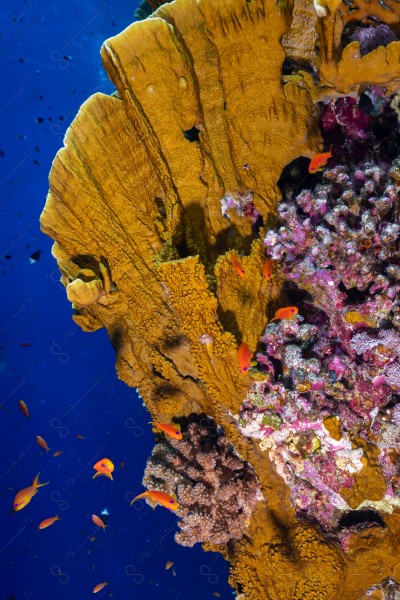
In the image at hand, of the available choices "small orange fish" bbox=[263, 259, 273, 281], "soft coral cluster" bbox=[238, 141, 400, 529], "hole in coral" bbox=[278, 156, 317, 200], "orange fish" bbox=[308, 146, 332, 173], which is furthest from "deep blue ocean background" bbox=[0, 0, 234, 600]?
"orange fish" bbox=[308, 146, 332, 173]

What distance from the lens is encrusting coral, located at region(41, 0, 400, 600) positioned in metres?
3.38

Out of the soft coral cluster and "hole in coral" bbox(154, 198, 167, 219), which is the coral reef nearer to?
the soft coral cluster

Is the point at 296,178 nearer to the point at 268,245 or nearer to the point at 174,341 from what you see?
the point at 268,245

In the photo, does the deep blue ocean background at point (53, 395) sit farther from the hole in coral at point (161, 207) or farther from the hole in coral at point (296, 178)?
the hole in coral at point (296, 178)

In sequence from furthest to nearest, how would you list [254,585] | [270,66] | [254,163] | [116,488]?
[116,488] → [254,585] → [254,163] → [270,66]

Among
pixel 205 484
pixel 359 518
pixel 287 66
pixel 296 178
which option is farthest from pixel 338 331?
pixel 287 66

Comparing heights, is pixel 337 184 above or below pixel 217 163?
below

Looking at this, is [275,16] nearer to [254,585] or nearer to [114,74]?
[114,74]

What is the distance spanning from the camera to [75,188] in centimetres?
391

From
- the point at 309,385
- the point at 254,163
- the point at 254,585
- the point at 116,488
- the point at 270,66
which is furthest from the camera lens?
the point at 116,488

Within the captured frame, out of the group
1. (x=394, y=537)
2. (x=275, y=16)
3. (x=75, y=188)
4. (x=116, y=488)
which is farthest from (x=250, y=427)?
(x=116, y=488)

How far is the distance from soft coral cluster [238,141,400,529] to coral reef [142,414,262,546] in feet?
3.52

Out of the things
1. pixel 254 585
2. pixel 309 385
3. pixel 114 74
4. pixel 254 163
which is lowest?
pixel 254 585

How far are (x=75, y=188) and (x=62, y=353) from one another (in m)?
14.6
